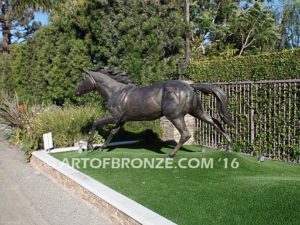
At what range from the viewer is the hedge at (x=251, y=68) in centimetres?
866

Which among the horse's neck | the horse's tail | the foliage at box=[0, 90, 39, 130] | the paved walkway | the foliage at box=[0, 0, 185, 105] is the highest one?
the foliage at box=[0, 0, 185, 105]

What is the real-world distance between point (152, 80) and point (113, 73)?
143 inches

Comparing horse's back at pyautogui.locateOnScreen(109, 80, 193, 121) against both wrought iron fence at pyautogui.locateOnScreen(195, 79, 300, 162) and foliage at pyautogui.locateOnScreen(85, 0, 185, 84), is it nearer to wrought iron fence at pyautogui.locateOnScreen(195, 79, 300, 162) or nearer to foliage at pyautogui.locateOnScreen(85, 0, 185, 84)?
wrought iron fence at pyautogui.locateOnScreen(195, 79, 300, 162)

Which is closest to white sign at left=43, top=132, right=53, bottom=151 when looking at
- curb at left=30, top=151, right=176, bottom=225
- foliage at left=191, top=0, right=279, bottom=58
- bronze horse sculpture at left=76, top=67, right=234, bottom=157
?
curb at left=30, top=151, right=176, bottom=225

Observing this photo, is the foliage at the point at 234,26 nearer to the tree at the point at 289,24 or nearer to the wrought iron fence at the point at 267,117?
the tree at the point at 289,24

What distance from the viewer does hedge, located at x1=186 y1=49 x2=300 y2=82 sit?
341 inches

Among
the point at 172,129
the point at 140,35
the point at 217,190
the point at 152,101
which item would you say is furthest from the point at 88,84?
the point at 217,190

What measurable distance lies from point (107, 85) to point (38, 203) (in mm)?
3504

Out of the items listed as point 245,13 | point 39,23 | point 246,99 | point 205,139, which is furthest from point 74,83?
point 39,23

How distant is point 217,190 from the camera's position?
5.96 meters

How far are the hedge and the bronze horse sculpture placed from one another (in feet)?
5.52

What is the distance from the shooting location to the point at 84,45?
1466 centimetres

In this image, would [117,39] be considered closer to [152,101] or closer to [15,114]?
[15,114]

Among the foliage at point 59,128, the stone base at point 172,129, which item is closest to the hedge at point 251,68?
the stone base at point 172,129
